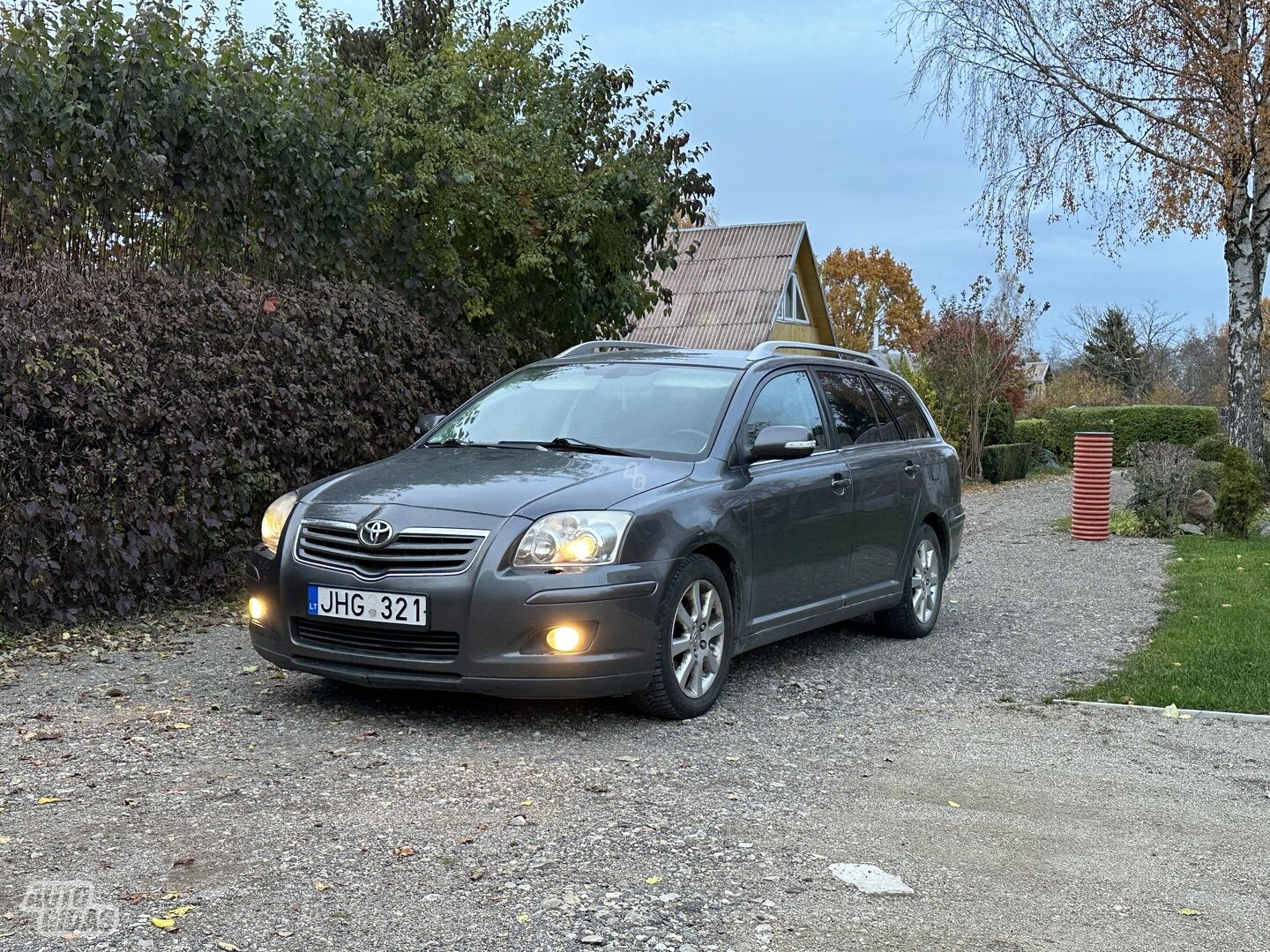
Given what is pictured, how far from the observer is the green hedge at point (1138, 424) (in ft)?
129

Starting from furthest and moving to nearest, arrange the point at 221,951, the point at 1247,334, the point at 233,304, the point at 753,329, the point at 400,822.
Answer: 1. the point at 753,329
2. the point at 1247,334
3. the point at 233,304
4. the point at 400,822
5. the point at 221,951

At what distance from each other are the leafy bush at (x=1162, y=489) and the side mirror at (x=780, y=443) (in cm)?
1134

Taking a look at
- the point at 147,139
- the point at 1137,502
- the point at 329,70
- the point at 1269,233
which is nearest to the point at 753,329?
the point at 1269,233

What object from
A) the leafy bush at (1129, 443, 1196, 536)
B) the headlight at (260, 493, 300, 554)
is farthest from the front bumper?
the leafy bush at (1129, 443, 1196, 536)

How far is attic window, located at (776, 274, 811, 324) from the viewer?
37688 millimetres

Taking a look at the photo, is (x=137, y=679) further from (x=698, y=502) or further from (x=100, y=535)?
(x=698, y=502)

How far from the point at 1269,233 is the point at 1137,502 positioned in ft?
21.3

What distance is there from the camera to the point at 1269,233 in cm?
2084

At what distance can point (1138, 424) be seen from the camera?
4031 cm

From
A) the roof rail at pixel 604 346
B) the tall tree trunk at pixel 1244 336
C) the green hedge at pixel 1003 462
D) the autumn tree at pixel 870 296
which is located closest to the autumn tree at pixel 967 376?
the green hedge at pixel 1003 462

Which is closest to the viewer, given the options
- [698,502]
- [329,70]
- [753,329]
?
[698,502]

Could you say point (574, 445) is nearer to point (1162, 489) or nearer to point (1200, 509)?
point (1162, 489)

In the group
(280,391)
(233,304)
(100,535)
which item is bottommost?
(100,535)

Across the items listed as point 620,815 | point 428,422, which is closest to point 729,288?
point 428,422
